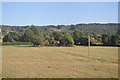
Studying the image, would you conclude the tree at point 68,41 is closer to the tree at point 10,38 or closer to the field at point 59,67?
the tree at point 10,38

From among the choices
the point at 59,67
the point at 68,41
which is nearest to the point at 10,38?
the point at 68,41

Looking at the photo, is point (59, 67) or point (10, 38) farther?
point (10, 38)

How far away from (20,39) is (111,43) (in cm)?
4900

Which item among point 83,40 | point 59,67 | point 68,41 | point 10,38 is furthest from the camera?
point 10,38

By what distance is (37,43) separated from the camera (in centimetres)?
7931

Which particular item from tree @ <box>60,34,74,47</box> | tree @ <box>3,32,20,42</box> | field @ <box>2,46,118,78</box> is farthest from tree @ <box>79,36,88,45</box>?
field @ <box>2,46,118,78</box>

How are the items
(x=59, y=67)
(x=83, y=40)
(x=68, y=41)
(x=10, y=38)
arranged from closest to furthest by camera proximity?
(x=59, y=67) → (x=68, y=41) → (x=83, y=40) → (x=10, y=38)

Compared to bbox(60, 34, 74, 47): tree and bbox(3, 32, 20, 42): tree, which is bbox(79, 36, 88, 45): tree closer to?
bbox(60, 34, 74, 47): tree

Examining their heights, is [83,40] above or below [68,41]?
above

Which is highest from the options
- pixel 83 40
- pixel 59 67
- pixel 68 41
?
pixel 83 40

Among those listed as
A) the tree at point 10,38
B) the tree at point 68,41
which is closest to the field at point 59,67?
the tree at point 68,41

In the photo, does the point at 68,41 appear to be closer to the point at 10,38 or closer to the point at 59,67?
the point at 10,38

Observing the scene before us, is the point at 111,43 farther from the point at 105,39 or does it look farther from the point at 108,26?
the point at 108,26

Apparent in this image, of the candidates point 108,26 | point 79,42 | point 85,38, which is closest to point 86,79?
point 85,38
